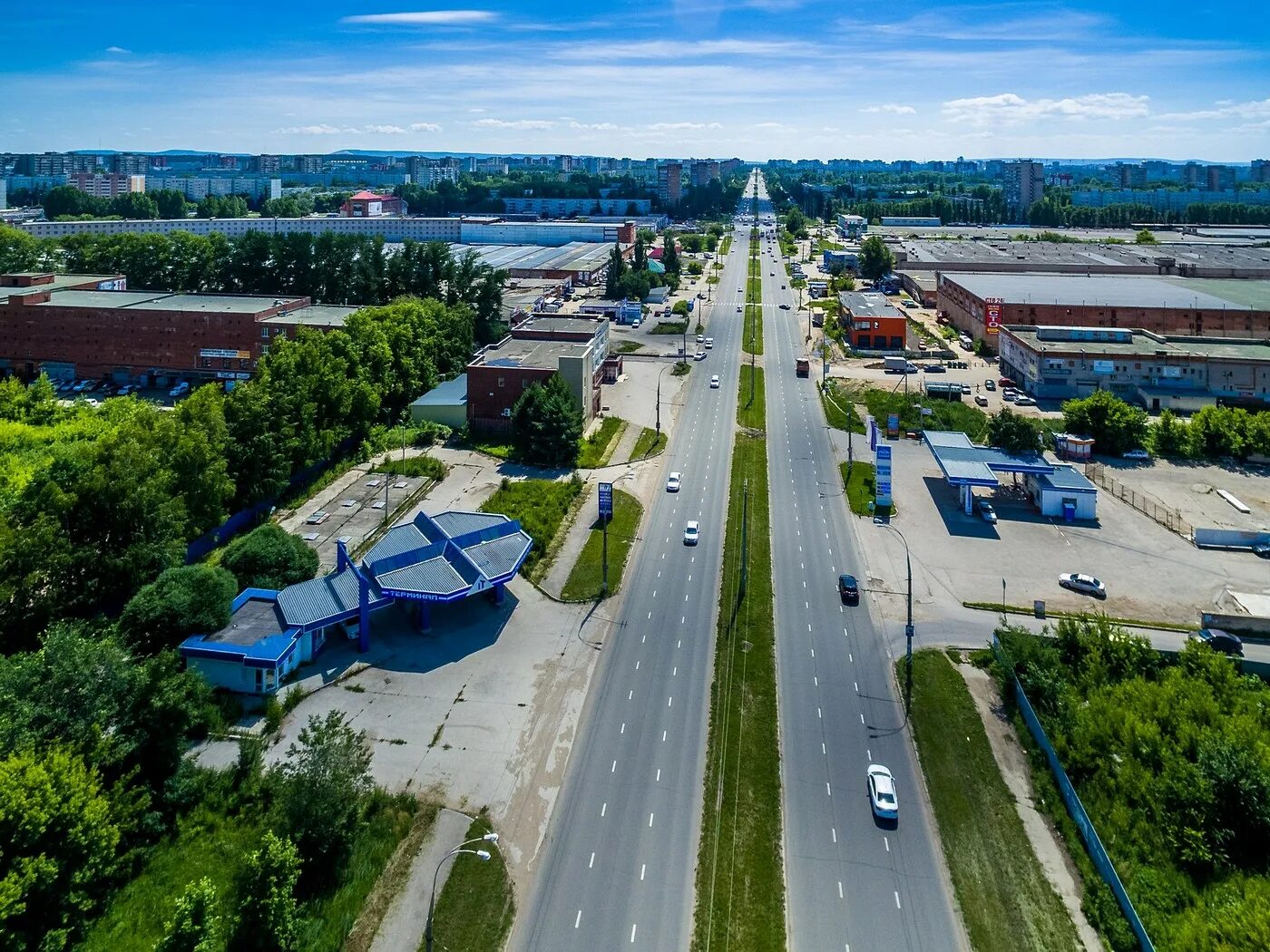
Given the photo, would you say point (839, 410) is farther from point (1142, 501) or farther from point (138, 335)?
point (138, 335)

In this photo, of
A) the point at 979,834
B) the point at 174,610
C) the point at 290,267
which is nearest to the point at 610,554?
the point at 174,610

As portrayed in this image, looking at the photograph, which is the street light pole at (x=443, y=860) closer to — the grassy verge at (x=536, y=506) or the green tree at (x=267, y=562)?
the grassy verge at (x=536, y=506)

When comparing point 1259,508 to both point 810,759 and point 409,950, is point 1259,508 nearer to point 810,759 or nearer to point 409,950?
point 810,759

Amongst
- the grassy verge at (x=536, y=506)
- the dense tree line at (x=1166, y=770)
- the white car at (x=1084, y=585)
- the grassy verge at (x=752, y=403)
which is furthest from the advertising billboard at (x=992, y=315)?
the dense tree line at (x=1166, y=770)

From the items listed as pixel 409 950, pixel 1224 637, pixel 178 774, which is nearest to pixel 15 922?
pixel 178 774

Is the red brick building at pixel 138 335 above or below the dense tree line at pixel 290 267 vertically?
below

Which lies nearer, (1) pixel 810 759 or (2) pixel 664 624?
(1) pixel 810 759

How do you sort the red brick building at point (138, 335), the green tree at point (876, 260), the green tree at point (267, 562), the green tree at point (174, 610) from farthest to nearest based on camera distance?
the green tree at point (876, 260)
the red brick building at point (138, 335)
the green tree at point (267, 562)
the green tree at point (174, 610)

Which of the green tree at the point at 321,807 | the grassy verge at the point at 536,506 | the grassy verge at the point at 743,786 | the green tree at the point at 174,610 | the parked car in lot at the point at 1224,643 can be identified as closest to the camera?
the grassy verge at the point at 743,786
